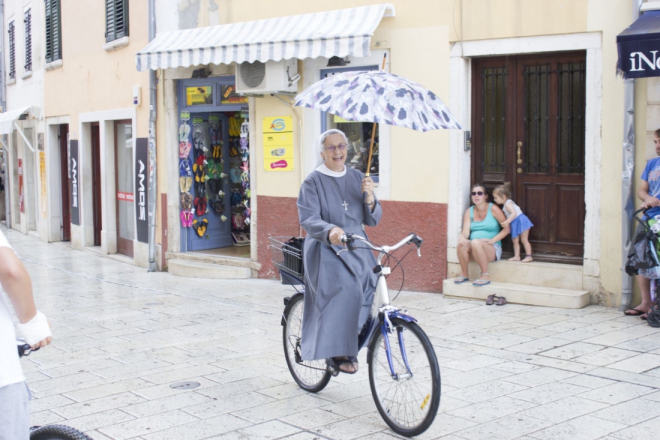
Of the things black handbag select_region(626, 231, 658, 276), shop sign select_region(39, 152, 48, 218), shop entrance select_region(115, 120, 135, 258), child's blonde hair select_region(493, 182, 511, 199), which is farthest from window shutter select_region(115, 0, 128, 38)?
black handbag select_region(626, 231, 658, 276)

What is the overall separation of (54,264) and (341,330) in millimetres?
10252

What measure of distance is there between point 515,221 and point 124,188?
8256 millimetres

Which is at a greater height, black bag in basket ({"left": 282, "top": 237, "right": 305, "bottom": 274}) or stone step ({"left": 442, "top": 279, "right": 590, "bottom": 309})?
black bag in basket ({"left": 282, "top": 237, "right": 305, "bottom": 274})

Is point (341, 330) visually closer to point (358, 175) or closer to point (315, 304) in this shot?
point (315, 304)

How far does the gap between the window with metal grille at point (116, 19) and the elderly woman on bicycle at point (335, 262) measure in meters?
9.59

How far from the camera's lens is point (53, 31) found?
57.0 ft

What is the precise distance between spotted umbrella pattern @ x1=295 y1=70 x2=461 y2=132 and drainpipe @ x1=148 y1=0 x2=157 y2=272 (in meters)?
7.65

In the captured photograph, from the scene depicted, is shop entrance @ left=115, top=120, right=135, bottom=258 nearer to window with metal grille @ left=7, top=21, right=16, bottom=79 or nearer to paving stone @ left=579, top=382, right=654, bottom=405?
window with metal grille @ left=7, top=21, right=16, bottom=79

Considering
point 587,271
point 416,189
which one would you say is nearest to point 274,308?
point 416,189

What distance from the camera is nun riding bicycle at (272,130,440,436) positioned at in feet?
15.4

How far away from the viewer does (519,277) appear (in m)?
8.82

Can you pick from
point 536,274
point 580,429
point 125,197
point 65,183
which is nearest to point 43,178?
point 65,183

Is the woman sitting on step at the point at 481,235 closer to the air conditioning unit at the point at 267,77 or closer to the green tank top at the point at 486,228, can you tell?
the green tank top at the point at 486,228

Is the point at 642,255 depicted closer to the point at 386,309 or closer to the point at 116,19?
the point at 386,309
